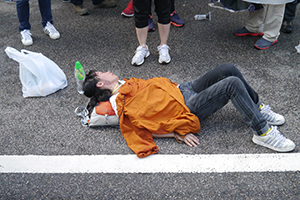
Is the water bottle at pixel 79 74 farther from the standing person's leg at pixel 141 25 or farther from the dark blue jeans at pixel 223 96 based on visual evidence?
the dark blue jeans at pixel 223 96

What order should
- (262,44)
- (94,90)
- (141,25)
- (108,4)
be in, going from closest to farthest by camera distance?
(94,90), (141,25), (262,44), (108,4)

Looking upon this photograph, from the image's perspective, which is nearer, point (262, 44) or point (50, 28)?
point (262, 44)

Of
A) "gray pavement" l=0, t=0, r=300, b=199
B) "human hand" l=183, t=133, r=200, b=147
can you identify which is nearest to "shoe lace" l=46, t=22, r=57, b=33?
"gray pavement" l=0, t=0, r=300, b=199

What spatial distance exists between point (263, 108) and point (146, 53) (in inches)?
61.6

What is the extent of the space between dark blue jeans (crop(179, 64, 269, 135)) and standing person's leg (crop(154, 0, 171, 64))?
87cm

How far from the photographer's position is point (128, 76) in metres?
2.92

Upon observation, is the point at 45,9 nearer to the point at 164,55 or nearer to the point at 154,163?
the point at 164,55

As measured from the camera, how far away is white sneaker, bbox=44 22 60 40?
143 inches

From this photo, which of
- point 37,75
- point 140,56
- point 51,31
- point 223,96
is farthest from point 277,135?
point 51,31

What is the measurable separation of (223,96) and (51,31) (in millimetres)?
2792

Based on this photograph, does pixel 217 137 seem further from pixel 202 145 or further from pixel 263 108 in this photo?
pixel 263 108

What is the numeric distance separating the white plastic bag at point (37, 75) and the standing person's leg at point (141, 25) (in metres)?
0.92

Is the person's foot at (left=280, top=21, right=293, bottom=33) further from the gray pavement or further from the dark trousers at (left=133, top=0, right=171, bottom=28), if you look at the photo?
the dark trousers at (left=133, top=0, right=171, bottom=28)

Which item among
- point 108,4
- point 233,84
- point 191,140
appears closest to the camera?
point 233,84
